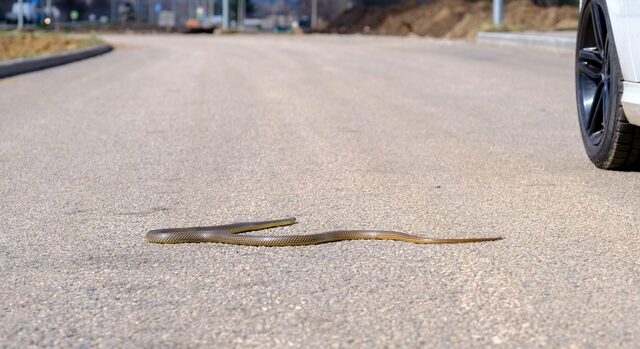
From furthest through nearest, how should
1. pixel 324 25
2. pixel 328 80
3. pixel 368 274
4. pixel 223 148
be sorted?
pixel 324 25
pixel 328 80
pixel 223 148
pixel 368 274

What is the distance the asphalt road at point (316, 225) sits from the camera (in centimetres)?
365

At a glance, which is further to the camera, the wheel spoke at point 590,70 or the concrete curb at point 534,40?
the concrete curb at point 534,40

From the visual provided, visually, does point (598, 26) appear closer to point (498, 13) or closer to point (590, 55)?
point (590, 55)

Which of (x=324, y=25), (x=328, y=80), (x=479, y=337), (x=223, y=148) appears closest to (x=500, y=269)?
(x=479, y=337)

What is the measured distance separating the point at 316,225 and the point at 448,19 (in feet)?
180

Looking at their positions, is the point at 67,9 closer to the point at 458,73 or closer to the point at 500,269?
the point at 458,73

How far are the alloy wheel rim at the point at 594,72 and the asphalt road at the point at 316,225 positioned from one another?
0.34 metres

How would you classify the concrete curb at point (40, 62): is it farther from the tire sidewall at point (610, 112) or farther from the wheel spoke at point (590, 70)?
the tire sidewall at point (610, 112)

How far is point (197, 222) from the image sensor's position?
5.52 metres

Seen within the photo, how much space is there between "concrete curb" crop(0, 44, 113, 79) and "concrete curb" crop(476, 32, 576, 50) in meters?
12.0

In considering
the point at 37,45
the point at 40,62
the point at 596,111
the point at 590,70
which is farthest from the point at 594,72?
the point at 37,45

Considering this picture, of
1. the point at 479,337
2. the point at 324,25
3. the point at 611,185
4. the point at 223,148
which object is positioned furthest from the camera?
the point at 324,25

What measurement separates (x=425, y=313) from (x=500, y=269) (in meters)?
0.75

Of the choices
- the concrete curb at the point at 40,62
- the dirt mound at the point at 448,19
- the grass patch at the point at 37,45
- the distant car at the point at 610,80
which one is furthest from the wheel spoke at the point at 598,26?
the dirt mound at the point at 448,19
